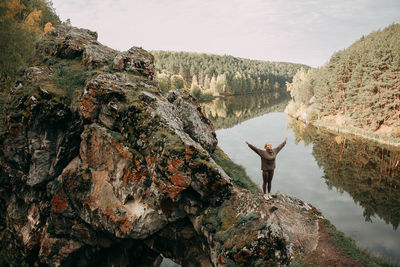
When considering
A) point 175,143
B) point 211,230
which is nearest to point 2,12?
point 175,143

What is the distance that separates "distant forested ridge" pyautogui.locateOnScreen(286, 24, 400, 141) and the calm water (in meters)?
5.95

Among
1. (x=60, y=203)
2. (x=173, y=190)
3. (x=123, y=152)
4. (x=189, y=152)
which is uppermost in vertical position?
(x=189, y=152)

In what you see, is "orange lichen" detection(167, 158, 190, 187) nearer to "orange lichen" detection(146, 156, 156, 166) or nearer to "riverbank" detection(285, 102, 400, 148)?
"orange lichen" detection(146, 156, 156, 166)

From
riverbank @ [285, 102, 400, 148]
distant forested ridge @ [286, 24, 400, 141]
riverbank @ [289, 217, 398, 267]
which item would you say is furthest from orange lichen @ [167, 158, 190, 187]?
distant forested ridge @ [286, 24, 400, 141]

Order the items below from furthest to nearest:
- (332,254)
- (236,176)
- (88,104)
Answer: (236,176), (88,104), (332,254)

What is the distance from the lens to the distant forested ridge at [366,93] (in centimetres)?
3738

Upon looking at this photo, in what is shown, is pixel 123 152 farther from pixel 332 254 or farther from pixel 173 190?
pixel 332 254

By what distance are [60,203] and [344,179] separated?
80.9 ft

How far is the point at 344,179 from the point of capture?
2350 centimetres

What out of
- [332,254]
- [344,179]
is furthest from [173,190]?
[344,179]

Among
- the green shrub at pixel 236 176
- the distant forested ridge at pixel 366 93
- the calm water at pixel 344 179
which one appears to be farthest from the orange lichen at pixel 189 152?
the distant forested ridge at pixel 366 93

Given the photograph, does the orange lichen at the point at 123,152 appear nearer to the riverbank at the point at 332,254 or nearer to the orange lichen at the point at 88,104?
the orange lichen at the point at 88,104

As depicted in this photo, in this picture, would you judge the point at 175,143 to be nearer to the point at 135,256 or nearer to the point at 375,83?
the point at 135,256

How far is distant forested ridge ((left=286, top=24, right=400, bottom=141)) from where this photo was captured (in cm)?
3738
